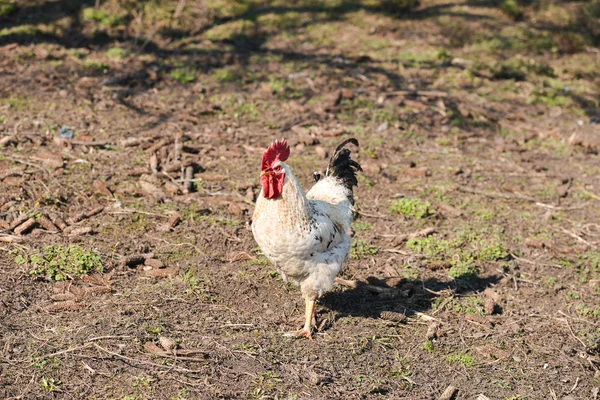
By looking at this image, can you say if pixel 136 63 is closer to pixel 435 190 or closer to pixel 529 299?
pixel 435 190

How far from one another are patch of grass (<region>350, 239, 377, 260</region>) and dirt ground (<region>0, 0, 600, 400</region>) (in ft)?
0.08

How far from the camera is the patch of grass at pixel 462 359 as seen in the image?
5.25m

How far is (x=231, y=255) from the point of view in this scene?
6422mm

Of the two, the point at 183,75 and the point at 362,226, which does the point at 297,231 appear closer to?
the point at 362,226

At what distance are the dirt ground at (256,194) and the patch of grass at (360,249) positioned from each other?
1.0 inches

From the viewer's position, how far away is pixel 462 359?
17.4 ft

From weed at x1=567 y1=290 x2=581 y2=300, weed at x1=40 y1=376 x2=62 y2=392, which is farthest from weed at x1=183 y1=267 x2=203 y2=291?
weed at x1=567 y1=290 x2=581 y2=300

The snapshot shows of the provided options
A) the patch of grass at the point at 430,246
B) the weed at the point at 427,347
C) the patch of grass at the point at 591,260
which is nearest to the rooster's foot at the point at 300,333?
the weed at the point at 427,347

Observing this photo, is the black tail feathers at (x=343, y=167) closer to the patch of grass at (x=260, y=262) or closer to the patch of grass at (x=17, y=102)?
the patch of grass at (x=260, y=262)

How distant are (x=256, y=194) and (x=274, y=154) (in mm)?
2560

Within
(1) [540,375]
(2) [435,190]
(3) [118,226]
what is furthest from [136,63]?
(1) [540,375]

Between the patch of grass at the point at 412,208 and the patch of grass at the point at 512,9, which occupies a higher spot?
the patch of grass at the point at 512,9

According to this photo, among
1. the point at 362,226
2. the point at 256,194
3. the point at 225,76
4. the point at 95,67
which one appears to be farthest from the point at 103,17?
the point at 362,226

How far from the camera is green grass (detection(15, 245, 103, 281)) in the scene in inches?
222
